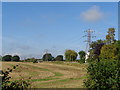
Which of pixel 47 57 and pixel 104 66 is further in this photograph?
pixel 47 57

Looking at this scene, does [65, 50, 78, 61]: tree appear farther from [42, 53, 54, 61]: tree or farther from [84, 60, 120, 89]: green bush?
[84, 60, 120, 89]: green bush

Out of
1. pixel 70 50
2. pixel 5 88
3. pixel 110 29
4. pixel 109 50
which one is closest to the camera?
pixel 5 88

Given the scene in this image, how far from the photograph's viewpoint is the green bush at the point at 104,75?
6.02m

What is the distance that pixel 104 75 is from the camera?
6.10 meters

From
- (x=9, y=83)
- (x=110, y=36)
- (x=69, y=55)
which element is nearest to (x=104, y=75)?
(x=9, y=83)

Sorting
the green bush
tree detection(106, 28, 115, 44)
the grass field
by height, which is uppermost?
tree detection(106, 28, 115, 44)

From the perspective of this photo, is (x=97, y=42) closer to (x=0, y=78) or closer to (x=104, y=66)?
(x=104, y=66)

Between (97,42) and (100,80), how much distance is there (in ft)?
131

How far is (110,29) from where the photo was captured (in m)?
38.2

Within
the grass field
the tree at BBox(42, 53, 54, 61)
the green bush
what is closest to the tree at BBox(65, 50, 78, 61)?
the tree at BBox(42, 53, 54, 61)

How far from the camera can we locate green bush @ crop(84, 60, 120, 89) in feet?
19.7

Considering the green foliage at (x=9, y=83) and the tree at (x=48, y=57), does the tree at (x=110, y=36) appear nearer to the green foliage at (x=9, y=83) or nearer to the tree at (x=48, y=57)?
the green foliage at (x=9, y=83)

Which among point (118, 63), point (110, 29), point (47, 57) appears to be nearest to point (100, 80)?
point (118, 63)

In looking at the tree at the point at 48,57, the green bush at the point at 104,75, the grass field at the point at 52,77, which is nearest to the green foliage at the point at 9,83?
the grass field at the point at 52,77
